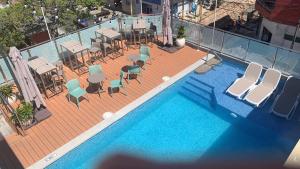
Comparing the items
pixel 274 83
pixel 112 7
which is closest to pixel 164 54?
pixel 274 83

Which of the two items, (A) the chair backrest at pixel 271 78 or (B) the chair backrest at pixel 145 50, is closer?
(A) the chair backrest at pixel 271 78

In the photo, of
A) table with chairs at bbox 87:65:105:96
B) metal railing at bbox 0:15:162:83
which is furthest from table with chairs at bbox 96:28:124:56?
table with chairs at bbox 87:65:105:96

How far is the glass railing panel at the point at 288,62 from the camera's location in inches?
525

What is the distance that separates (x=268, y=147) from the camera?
428 inches

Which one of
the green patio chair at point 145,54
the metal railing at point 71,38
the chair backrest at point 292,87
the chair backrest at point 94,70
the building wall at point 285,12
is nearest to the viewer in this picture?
the chair backrest at point 292,87

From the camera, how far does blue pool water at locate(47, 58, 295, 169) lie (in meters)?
10.7

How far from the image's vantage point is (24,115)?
11.3m

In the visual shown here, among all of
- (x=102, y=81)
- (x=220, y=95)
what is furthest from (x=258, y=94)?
(x=102, y=81)

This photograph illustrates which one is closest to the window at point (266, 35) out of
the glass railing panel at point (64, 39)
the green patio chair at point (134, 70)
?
the green patio chair at point (134, 70)

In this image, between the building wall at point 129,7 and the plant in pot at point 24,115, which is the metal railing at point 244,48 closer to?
the plant in pot at point 24,115

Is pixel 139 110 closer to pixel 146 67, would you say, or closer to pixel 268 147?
pixel 146 67

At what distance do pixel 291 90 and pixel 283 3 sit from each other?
8.10m

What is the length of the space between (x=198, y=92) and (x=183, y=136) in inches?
127

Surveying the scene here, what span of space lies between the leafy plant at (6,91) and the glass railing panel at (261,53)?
1278cm
